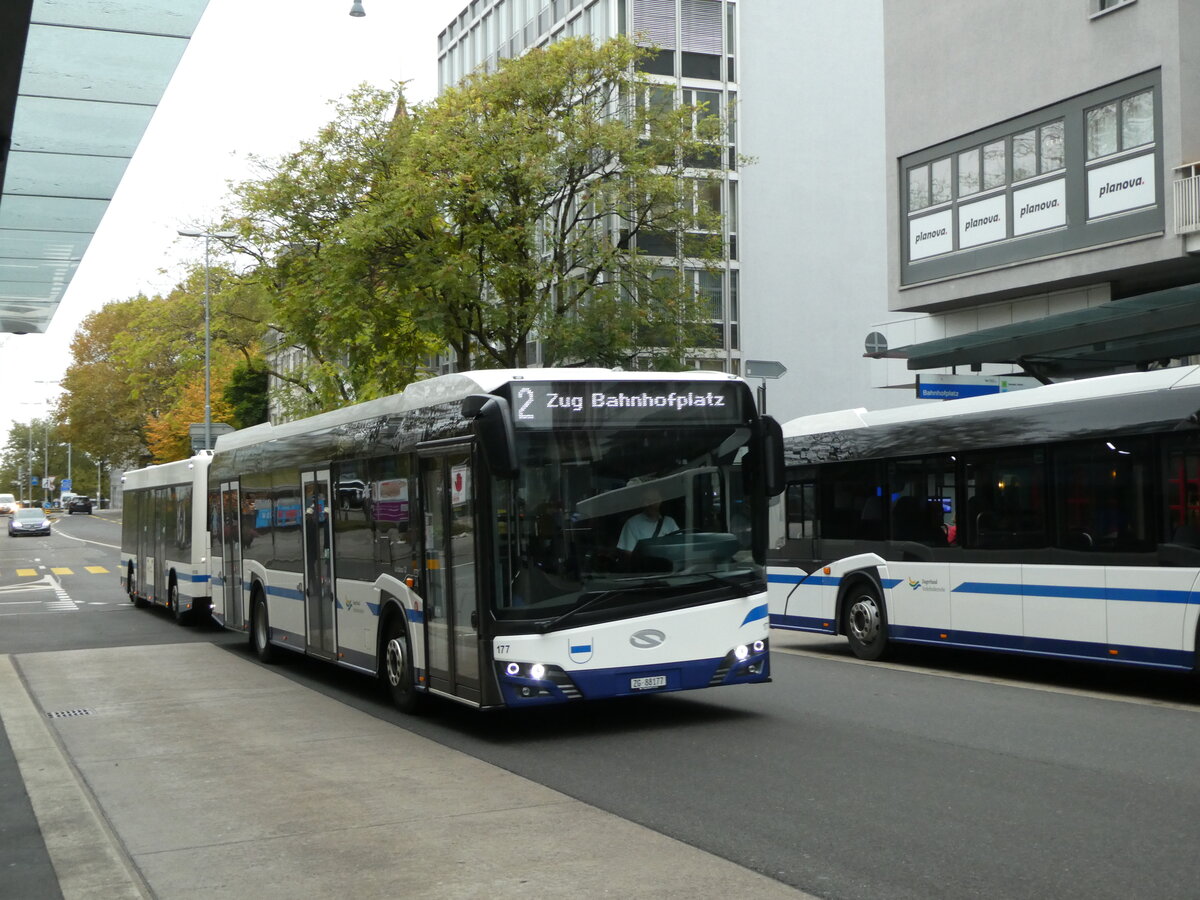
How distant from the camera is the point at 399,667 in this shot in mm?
12391

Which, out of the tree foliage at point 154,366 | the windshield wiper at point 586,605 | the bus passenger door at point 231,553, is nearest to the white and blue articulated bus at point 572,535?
the windshield wiper at point 586,605

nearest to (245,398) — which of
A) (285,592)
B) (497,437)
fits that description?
(285,592)

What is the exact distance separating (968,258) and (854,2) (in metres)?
26.1

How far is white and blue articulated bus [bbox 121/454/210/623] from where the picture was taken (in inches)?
883

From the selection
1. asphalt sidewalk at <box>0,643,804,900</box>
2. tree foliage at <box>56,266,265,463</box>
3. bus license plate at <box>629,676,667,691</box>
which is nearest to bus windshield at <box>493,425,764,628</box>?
bus license plate at <box>629,676,667,691</box>

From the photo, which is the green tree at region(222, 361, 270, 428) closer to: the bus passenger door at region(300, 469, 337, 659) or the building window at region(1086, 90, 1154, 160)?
the building window at region(1086, 90, 1154, 160)

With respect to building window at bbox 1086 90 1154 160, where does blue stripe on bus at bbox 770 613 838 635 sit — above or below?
below

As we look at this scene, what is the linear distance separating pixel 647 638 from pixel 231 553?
9697 millimetres

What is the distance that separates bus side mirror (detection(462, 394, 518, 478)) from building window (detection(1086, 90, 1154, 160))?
17.1m

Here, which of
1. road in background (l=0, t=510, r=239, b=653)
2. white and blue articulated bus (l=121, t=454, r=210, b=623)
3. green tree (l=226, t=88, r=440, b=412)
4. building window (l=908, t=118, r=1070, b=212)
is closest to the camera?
road in background (l=0, t=510, r=239, b=653)

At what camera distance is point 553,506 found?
10375mm

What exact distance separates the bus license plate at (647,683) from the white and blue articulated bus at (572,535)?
0.04 feet

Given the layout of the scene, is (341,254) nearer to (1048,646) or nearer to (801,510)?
(801,510)

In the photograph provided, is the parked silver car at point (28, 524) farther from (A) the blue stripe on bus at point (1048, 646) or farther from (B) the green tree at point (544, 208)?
(A) the blue stripe on bus at point (1048, 646)
